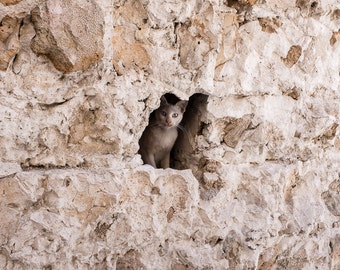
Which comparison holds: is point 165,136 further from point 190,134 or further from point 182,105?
point 190,134

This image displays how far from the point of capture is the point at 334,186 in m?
3.18

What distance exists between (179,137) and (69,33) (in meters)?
1.48

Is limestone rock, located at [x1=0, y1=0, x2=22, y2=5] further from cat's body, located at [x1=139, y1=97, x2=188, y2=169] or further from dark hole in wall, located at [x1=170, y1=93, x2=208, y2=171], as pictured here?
cat's body, located at [x1=139, y1=97, x2=188, y2=169]

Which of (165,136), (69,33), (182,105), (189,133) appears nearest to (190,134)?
(189,133)

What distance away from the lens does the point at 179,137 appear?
3115 mm

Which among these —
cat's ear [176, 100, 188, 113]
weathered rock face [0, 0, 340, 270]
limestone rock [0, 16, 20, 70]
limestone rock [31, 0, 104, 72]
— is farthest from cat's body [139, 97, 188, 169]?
limestone rock [0, 16, 20, 70]

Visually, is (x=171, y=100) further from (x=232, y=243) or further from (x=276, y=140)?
(x=232, y=243)

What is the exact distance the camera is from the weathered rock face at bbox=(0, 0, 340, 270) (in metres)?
1.76

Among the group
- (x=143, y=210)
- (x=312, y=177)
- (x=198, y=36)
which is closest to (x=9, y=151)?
(x=143, y=210)

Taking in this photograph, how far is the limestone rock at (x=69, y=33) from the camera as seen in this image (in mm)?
1720

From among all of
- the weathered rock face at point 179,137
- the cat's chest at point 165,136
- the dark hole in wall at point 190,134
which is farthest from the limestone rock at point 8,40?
the cat's chest at point 165,136

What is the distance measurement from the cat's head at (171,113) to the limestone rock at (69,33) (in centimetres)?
118

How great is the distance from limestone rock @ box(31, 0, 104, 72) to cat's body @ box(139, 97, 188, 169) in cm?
116

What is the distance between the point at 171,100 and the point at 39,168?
1543 mm
